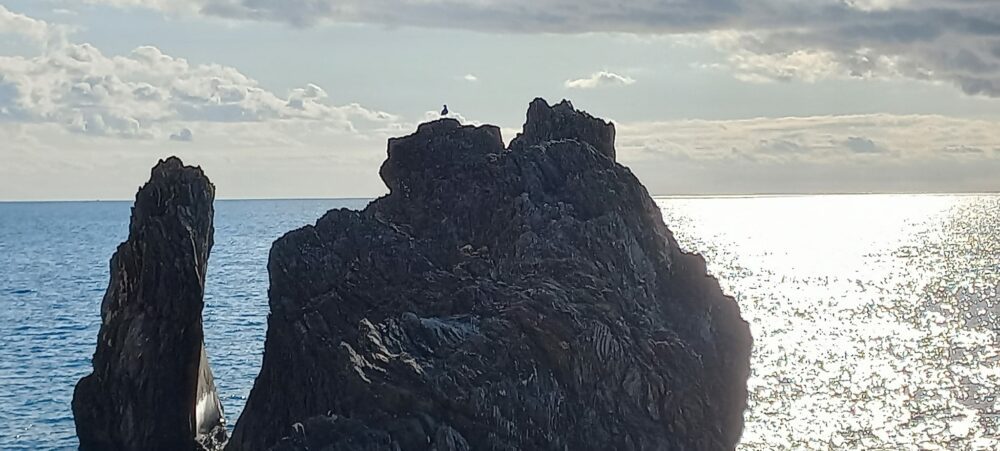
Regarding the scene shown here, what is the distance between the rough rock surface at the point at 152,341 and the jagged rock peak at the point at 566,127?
17.4 meters

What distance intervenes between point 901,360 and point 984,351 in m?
7.51

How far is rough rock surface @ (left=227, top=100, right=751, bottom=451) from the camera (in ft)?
117

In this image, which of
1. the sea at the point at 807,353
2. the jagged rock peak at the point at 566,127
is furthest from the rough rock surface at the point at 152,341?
the jagged rock peak at the point at 566,127

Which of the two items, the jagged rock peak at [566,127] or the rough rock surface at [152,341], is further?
the jagged rock peak at [566,127]

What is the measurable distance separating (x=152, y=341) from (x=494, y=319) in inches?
663

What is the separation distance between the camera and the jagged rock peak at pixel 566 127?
5753cm

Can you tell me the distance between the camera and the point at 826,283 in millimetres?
155000

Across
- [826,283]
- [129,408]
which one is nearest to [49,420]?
[129,408]

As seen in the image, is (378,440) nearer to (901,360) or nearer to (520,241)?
(520,241)

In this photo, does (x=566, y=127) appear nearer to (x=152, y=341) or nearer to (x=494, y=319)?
(x=494, y=319)

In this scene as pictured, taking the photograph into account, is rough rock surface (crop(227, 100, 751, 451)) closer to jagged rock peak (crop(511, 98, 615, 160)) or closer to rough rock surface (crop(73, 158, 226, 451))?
jagged rock peak (crop(511, 98, 615, 160))

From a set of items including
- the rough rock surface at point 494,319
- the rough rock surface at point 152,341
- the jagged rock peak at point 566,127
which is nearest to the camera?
the rough rock surface at point 494,319

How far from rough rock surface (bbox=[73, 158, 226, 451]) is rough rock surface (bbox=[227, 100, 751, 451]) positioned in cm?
636

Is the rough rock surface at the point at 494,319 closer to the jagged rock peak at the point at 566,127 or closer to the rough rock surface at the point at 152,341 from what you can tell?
the jagged rock peak at the point at 566,127
